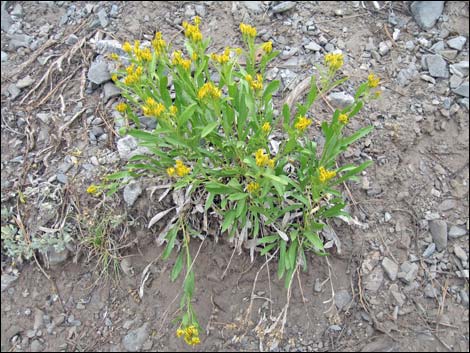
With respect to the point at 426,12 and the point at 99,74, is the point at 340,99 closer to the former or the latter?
the point at 426,12

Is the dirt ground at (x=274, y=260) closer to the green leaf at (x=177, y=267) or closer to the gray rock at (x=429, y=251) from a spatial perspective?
the gray rock at (x=429, y=251)

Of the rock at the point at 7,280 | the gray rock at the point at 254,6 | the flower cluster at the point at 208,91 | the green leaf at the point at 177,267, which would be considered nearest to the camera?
the flower cluster at the point at 208,91

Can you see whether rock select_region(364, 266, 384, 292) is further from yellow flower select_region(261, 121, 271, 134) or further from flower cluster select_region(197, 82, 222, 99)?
flower cluster select_region(197, 82, 222, 99)

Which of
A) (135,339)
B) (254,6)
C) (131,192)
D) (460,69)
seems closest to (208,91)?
(131,192)

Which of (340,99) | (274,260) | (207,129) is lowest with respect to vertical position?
(274,260)

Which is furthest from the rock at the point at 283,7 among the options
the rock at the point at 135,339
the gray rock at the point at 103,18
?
the rock at the point at 135,339

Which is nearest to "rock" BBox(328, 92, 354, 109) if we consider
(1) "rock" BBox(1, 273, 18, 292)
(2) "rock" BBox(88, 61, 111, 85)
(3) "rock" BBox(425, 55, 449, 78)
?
(3) "rock" BBox(425, 55, 449, 78)

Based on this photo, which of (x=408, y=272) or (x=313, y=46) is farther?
(x=313, y=46)
